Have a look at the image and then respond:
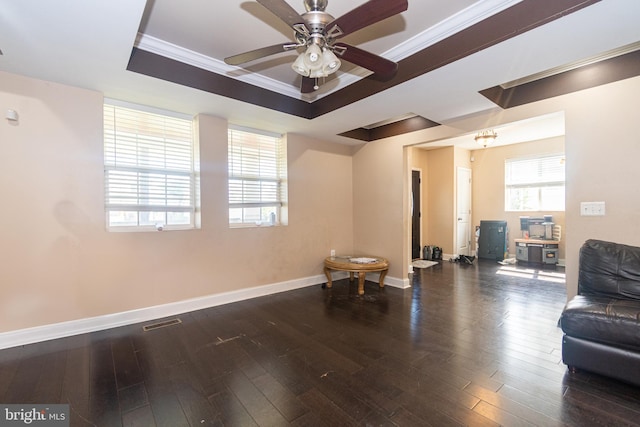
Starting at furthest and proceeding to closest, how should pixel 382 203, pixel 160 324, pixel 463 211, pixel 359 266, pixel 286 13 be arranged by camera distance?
pixel 463 211, pixel 382 203, pixel 359 266, pixel 160 324, pixel 286 13

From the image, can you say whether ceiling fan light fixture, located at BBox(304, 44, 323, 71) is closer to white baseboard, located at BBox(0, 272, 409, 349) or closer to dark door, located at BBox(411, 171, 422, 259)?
white baseboard, located at BBox(0, 272, 409, 349)

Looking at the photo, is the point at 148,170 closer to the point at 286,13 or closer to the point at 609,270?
the point at 286,13

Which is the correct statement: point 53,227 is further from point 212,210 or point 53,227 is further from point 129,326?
point 212,210

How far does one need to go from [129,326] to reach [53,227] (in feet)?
4.10

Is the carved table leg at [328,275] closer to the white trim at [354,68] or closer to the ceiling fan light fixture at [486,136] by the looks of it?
the white trim at [354,68]

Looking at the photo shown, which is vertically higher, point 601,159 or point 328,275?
point 601,159

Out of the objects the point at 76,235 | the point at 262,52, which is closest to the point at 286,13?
the point at 262,52

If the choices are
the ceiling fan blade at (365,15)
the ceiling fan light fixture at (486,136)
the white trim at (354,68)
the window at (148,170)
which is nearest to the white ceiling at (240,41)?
the white trim at (354,68)

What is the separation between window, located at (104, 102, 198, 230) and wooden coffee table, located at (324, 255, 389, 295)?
214cm

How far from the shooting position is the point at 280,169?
4.50 meters

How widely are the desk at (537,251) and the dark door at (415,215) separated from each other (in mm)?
2109

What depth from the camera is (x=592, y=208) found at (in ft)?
9.15

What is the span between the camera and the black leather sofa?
1.90 meters

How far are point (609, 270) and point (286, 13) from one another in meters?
3.22
